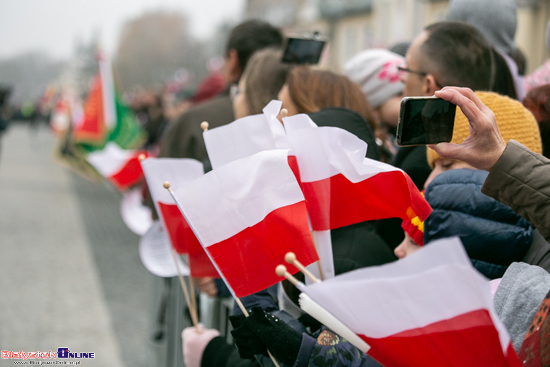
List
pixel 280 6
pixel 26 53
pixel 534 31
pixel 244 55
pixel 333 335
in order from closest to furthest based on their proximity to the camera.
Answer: pixel 333 335
pixel 244 55
pixel 534 31
pixel 280 6
pixel 26 53

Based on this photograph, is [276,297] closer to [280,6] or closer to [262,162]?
[262,162]

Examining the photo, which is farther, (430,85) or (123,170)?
(123,170)

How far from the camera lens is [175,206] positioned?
227 centimetres

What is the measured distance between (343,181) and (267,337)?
1.57ft

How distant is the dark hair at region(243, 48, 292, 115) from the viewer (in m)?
2.90

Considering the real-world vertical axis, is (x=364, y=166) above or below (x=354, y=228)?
above

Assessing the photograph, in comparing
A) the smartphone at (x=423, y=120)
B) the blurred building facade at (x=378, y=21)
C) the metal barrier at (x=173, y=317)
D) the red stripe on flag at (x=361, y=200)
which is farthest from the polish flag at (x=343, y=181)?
the blurred building facade at (x=378, y=21)

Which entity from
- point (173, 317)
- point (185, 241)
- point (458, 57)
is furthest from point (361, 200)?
point (173, 317)

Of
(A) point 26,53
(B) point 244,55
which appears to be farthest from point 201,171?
(A) point 26,53

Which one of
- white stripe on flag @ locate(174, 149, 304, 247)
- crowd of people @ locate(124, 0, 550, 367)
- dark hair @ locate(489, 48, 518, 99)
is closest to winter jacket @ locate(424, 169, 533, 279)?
crowd of people @ locate(124, 0, 550, 367)

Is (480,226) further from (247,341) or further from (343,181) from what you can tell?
(247,341)

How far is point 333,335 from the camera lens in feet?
5.30

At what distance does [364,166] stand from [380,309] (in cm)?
62

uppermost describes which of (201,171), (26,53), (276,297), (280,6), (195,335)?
(201,171)
